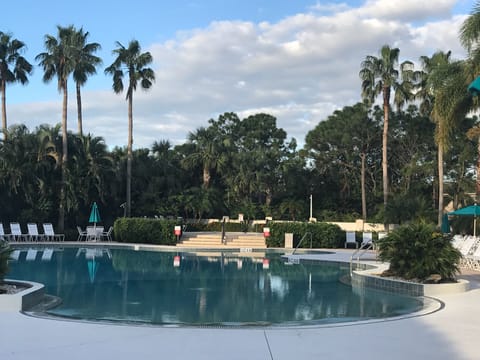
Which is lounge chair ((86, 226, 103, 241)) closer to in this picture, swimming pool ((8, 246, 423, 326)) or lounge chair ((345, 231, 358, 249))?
swimming pool ((8, 246, 423, 326))

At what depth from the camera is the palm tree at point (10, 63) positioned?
3103 cm

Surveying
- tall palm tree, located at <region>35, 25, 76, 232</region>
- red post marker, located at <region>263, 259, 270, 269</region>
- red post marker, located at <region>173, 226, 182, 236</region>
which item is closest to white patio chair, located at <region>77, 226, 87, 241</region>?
tall palm tree, located at <region>35, 25, 76, 232</region>

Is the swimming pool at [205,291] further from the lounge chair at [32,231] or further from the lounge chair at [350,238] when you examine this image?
the lounge chair at [32,231]

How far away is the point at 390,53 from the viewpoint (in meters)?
29.0

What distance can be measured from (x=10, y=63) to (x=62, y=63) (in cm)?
553

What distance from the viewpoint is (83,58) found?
93.0ft

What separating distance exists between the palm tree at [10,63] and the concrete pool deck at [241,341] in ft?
90.0

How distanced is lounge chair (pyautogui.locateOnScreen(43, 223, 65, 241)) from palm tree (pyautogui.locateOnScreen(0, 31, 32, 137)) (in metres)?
8.61

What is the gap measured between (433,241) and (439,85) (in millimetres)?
8813

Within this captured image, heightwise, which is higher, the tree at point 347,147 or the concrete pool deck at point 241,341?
the tree at point 347,147

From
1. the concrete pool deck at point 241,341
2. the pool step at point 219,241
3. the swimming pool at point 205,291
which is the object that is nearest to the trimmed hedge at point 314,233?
the pool step at point 219,241

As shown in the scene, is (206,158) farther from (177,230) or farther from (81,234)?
(81,234)

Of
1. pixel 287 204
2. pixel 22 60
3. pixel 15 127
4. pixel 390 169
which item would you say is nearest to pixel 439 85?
pixel 287 204

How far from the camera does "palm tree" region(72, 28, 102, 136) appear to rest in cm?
2803
